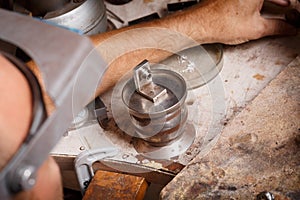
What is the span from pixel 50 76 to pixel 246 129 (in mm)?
557

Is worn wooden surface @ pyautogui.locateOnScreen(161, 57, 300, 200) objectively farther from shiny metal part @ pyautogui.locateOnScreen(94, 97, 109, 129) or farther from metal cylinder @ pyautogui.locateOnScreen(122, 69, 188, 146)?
shiny metal part @ pyautogui.locateOnScreen(94, 97, 109, 129)

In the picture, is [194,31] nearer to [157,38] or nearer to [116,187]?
[157,38]

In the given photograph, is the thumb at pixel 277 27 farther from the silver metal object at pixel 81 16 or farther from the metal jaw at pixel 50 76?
the metal jaw at pixel 50 76

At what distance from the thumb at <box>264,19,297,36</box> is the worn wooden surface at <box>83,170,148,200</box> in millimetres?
503

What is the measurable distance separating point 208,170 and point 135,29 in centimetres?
44

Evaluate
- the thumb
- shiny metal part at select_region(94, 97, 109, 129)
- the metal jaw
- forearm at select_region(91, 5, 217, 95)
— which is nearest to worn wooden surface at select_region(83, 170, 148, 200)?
shiny metal part at select_region(94, 97, 109, 129)

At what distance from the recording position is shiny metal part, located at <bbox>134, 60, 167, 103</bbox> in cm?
89

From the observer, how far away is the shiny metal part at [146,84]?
2.91 feet

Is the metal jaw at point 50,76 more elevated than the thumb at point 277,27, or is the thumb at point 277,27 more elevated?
the metal jaw at point 50,76

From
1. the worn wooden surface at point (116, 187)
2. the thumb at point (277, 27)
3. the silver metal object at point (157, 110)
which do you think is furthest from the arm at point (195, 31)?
the worn wooden surface at point (116, 187)

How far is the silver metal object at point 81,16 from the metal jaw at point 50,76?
603 millimetres

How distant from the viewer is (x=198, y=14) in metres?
1.11

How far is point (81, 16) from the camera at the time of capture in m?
1.09

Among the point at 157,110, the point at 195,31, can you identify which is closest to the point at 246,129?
the point at 157,110
